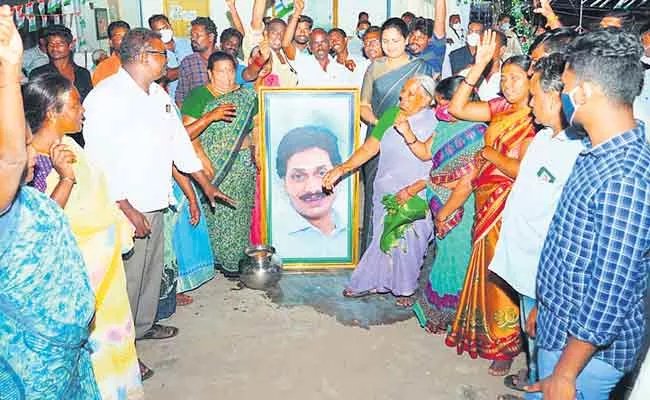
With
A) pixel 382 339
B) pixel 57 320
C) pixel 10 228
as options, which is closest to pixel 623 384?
pixel 382 339

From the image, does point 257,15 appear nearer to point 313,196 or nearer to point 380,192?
point 313,196

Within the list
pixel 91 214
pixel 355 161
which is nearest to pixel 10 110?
pixel 91 214

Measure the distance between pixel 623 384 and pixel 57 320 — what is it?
273 centimetres

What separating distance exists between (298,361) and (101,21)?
6.50 m

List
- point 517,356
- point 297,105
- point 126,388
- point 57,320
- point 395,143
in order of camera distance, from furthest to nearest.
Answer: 1. point 297,105
2. point 395,143
3. point 517,356
4. point 126,388
5. point 57,320

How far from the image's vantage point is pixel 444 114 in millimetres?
3779

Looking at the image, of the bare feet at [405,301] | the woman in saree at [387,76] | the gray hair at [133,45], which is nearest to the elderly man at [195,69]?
the woman in saree at [387,76]

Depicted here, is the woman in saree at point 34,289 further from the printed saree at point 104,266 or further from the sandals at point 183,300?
the sandals at point 183,300

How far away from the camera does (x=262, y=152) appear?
4867 mm

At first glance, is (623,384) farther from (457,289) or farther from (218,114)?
(218,114)

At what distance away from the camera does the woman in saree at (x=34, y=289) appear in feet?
5.50

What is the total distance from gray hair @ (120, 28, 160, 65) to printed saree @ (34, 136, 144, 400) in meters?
0.76

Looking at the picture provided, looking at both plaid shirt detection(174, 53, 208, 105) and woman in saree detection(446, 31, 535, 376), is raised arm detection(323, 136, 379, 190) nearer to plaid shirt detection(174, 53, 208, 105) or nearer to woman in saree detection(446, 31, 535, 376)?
woman in saree detection(446, 31, 535, 376)

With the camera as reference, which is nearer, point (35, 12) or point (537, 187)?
point (537, 187)
